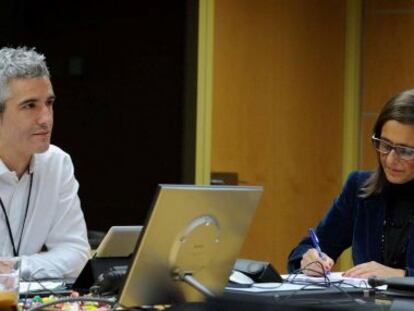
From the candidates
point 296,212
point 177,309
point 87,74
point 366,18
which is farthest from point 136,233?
point 366,18

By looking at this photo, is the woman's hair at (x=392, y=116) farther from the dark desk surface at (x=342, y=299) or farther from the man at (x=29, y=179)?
the man at (x=29, y=179)

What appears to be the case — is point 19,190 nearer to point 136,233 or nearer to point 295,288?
point 136,233

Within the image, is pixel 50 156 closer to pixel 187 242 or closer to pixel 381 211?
pixel 381 211

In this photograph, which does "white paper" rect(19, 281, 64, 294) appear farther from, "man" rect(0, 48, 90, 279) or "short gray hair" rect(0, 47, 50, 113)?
"short gray hair" rect(0, 47, 50, 113)

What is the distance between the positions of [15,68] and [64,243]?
652mm

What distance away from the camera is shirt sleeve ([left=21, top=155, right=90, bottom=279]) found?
3.22 meters

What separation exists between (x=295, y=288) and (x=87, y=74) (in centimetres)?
287

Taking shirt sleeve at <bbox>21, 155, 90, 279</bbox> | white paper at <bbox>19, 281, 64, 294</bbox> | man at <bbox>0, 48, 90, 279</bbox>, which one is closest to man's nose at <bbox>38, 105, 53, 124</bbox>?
man at <bbox>0, 48, 90, 279</bbox>

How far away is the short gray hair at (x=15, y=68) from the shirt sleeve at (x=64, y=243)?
37 centimetres

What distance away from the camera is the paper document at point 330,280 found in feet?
9.92

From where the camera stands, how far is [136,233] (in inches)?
110

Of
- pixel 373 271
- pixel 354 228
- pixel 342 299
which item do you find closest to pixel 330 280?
pixel 373 271

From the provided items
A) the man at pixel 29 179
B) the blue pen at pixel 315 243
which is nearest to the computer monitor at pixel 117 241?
the man at pixel 29 179

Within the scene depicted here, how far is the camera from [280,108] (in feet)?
19.1
